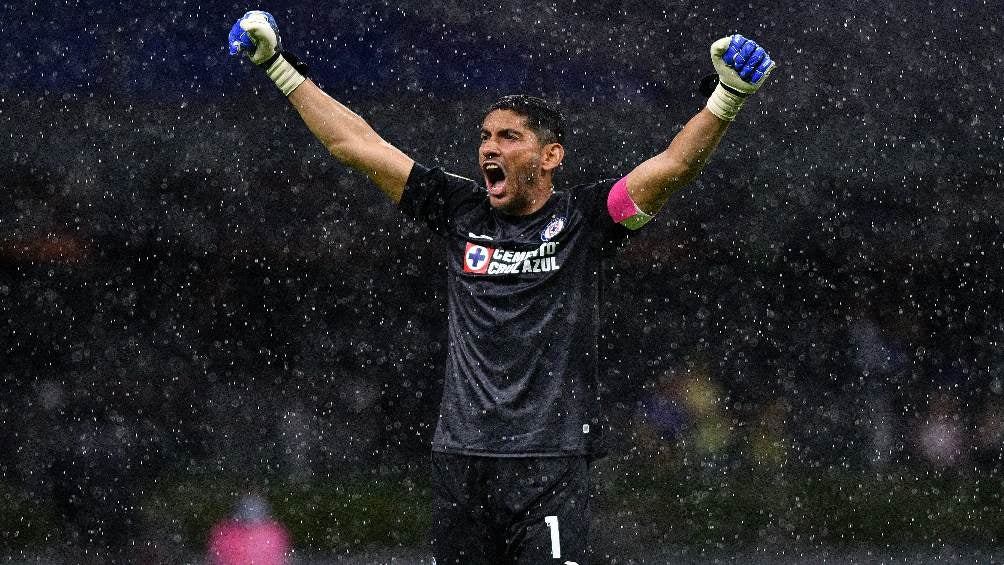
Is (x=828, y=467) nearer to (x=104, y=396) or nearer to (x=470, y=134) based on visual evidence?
(x=470, y=134)

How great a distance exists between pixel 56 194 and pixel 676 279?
3.17 metres

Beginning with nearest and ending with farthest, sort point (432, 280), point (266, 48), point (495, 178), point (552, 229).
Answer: point (552, 229)
point (495, 178)
point (266, 48)
point (432, 280)

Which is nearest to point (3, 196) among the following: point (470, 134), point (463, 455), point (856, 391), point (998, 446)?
point (470, 134)

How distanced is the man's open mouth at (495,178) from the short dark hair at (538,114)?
165 mm

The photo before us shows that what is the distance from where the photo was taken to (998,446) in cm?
648

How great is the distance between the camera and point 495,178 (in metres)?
3.45

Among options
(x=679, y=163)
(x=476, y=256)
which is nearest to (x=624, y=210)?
(x=679, y=163)

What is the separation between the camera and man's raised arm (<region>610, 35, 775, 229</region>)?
312 cm

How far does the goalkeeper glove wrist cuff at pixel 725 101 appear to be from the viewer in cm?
314

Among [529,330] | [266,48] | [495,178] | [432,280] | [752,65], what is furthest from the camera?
[432,280]

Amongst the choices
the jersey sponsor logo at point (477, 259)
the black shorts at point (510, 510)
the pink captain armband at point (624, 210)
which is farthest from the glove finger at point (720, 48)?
the black shorts at point (510, 510)

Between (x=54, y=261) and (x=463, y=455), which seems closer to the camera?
(x=463, y=455)

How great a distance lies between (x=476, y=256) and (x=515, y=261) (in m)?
0.13

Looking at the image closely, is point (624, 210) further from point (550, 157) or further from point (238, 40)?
point (238, 40)
